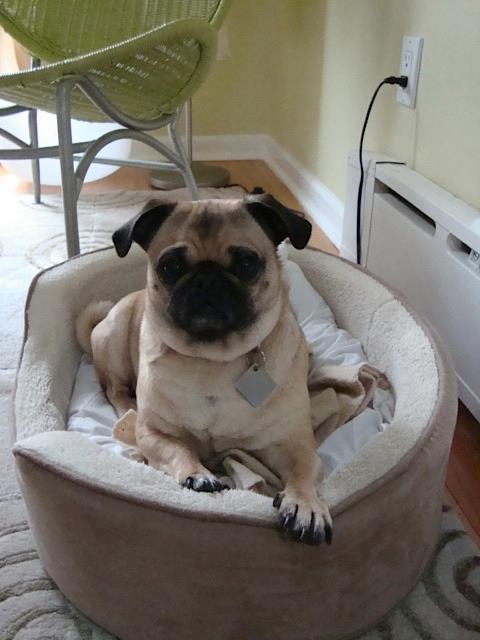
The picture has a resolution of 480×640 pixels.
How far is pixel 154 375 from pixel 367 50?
1442 millimetres

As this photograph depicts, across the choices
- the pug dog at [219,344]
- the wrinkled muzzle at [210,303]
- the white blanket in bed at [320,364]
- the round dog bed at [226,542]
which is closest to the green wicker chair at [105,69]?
the white blanket in bed at [320,364]

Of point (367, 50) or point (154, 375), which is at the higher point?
point (367, 50)

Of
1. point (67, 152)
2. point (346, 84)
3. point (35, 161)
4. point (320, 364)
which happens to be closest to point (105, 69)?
point (67, 152)

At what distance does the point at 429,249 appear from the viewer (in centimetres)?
154

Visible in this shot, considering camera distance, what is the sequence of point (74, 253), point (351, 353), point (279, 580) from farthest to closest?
1. point (74, 253)
2. point (351, 353)
3. point (279, 580)

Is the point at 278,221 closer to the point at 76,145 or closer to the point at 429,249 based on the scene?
the point at 429,249

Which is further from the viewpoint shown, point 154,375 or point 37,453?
point 154,375

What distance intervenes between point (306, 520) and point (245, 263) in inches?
16.1

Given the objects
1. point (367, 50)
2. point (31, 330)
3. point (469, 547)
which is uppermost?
point (367, 50)

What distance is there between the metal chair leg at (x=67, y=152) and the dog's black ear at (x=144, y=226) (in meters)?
0.55

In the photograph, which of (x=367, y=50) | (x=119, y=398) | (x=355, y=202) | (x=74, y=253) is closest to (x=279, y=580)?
(x=119, y=398)

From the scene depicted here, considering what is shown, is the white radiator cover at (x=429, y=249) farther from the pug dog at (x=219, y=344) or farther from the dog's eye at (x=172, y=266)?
the dog's eye at (x=172, y=266)

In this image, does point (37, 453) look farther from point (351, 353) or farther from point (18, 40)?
point (18, 40)

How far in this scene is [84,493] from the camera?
0.94 m
